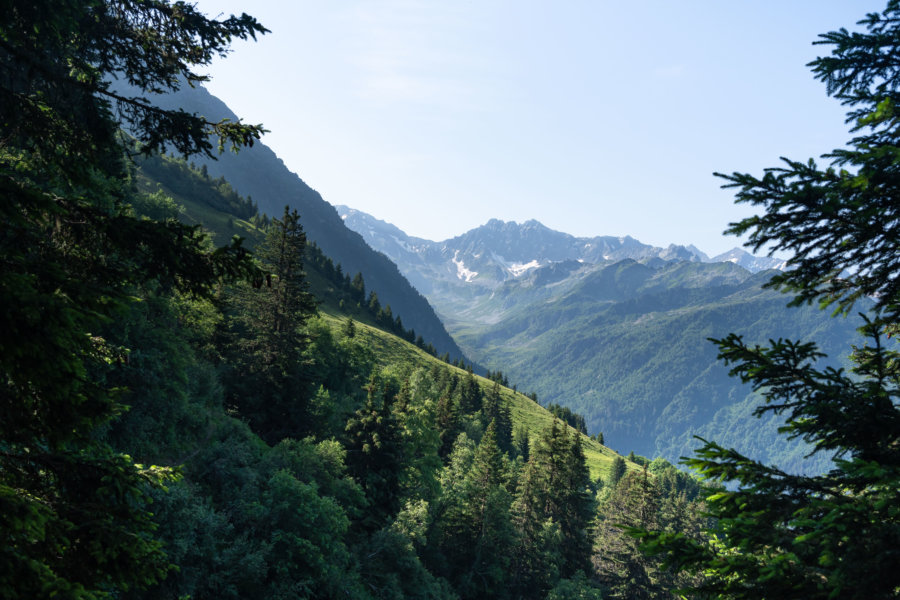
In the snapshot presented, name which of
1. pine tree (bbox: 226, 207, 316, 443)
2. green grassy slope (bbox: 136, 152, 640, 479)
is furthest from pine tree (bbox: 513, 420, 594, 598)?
green grassy slope (bbox: 136, 152, 640, 479)

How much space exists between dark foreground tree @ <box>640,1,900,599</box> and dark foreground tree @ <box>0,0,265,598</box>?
6.78 metres

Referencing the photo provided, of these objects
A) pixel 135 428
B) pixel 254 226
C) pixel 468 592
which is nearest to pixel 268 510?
pixel 135 428

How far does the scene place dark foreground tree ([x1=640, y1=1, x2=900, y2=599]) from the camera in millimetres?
5320

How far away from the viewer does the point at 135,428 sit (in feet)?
65.8

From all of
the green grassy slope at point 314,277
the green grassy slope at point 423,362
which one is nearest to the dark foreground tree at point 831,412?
the green grassy slope at point 423,362

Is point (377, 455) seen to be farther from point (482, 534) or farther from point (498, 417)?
point (498, 417)

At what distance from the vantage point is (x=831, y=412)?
22.2ft

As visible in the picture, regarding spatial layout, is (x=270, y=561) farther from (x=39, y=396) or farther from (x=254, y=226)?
(x=254, y=226)

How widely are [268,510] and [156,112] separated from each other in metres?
17.9

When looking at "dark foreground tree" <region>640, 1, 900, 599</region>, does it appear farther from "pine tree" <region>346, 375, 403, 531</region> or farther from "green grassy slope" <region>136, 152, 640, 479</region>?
"green grassy slope" <region>136, 152, 640, 479</region>

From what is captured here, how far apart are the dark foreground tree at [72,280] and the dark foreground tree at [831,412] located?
6.78 meters

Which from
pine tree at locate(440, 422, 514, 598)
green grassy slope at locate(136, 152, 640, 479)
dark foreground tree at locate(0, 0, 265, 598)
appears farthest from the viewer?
green grassy slope at locate(136, 152, 640, 479)

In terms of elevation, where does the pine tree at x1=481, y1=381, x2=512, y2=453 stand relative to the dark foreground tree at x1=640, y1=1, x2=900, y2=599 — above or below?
below

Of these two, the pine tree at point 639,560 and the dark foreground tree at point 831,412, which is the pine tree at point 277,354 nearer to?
the pine tree at point 639,560
